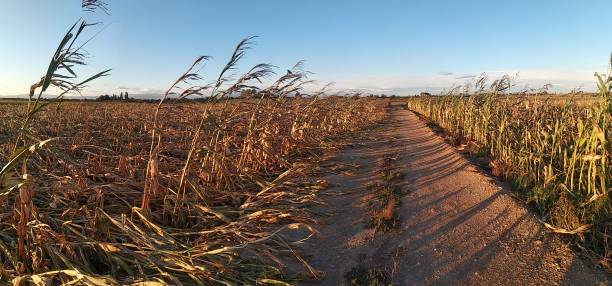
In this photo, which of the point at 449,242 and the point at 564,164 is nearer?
the point at 449,242

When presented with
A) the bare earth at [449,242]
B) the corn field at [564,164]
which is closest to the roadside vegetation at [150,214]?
the bare earth at [449,242]

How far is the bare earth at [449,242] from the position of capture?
355 cm

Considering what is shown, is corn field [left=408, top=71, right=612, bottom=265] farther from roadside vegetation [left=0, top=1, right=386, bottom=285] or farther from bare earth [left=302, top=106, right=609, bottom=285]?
roadside vegetation [left=0, top=1, right=386, bottom=285]

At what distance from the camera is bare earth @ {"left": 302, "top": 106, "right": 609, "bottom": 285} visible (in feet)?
11.6

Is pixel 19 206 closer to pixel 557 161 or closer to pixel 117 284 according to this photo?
pixel 117 284

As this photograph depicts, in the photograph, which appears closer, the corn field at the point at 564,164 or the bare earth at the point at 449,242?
the bare earth at the point at 449,242

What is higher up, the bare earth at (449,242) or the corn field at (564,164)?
the corn field at (564,164)

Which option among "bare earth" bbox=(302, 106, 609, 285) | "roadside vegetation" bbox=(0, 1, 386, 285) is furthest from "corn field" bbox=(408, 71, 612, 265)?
"roadside vegetation" bbox=(0, 1, 386, 285)

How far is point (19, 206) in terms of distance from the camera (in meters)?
2.97

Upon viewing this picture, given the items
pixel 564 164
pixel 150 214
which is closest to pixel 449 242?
pixel 564 164

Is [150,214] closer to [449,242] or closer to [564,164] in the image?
[449,242]

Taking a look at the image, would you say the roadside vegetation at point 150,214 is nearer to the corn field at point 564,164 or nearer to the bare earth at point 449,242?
the bare earth at point 449,242

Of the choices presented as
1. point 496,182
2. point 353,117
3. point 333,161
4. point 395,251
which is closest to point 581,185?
point 496,182

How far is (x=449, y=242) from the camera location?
425 centimetres
